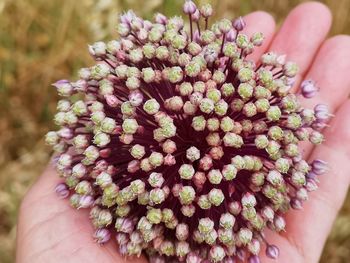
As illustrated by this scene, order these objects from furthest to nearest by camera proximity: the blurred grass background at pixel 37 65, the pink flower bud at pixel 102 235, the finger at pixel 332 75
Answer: the blurred grass background at pixel 37 65 → the finger at pixel 332 75 → the pink flower bud at pixel 102 235

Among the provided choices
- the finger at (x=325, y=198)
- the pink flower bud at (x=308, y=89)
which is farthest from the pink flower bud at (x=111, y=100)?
the finger at (x=325, y=198)

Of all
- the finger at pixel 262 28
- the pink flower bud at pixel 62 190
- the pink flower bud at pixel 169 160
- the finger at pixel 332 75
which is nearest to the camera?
the pink flower bud at pixel 169 160

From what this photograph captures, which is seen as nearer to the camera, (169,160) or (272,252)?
(169,160)

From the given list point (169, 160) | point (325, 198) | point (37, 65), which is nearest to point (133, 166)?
point (169, 160)

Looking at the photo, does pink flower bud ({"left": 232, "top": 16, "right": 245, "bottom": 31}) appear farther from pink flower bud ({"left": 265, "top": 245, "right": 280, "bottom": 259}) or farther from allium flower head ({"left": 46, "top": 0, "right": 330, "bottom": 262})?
pink flower bud ({"left": 265, "top": 245, "right": 280, "bottom": 259})

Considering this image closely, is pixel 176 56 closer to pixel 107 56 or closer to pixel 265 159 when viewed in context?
pixel 107 56

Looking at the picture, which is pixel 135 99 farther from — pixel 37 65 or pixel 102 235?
pixel 37 65

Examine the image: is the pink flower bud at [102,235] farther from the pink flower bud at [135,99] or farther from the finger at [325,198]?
the finger at [325,198]

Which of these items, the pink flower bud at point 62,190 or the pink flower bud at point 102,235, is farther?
the pink flower bud at point 62,190
